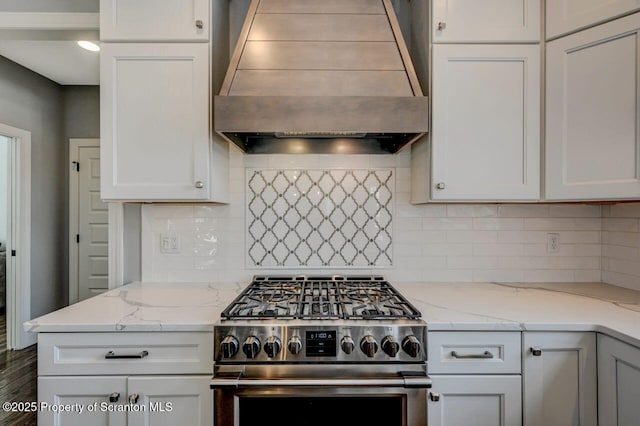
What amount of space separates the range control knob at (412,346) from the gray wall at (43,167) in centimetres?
386

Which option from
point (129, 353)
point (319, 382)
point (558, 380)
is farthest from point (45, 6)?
point (558, 380)

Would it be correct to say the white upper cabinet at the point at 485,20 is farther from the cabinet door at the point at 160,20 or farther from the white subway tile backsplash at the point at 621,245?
the cabinet door at the point at 160,20

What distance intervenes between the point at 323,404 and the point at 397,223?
1.10 metres

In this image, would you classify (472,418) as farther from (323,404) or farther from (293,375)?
(293,375)

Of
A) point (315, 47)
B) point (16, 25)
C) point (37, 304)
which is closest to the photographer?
point (315, 47)

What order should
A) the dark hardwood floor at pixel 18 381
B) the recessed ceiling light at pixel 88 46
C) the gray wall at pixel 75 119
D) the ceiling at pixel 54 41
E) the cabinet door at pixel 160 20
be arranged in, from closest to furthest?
the cabinet door at pixel 160 20
the ceiling at pixel 54 41
the dark hardwood floor at pixel 18 381
the recessed ceiling light at pixel 88 46
the gray wall at pixel 75 119

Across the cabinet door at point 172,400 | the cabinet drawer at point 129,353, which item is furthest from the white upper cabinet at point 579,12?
the cabinet door at point 172,400

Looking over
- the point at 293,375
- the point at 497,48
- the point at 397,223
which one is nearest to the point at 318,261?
the point at 397,223

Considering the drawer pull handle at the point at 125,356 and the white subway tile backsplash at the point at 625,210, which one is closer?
the drawer pull handle at the point at 125,356

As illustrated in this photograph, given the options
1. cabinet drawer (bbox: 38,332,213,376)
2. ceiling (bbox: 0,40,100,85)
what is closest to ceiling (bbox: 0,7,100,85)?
ceiling (bbox: 0,40,100,85)

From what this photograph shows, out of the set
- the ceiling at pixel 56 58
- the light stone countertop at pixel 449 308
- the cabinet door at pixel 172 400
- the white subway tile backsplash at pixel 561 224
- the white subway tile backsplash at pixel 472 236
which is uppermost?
the ceiling at pixel 56 58

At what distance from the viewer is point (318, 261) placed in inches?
79.6

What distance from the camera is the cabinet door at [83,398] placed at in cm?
131

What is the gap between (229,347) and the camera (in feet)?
4.06
